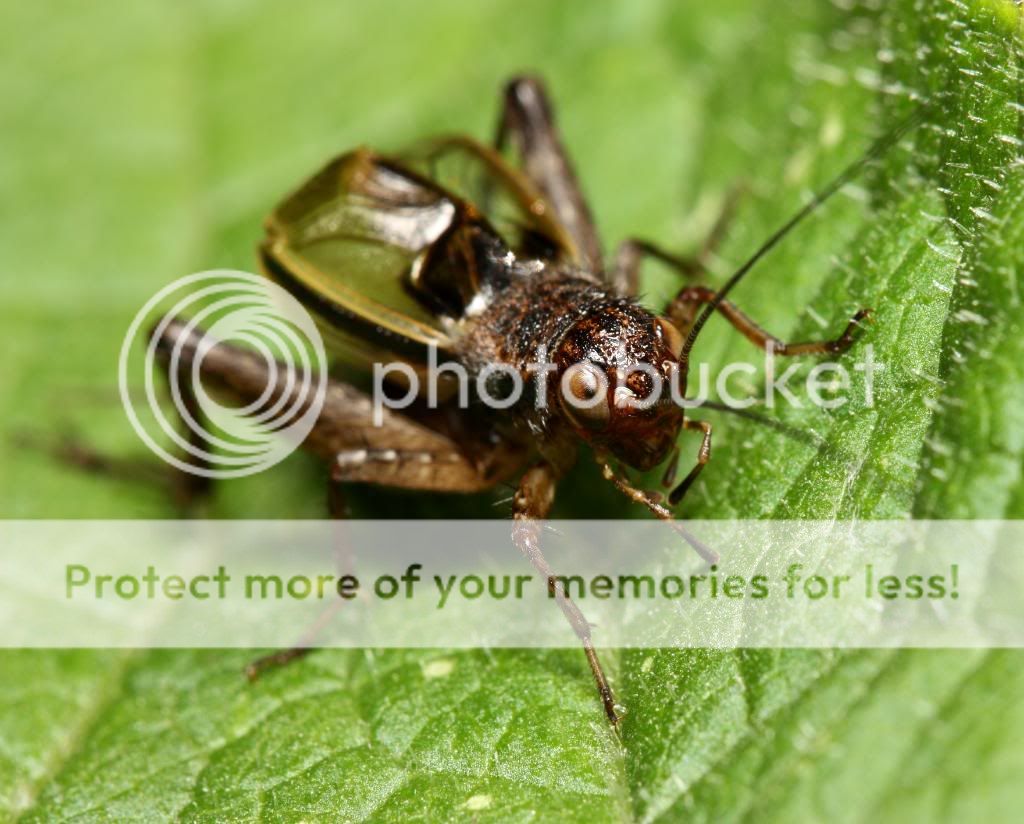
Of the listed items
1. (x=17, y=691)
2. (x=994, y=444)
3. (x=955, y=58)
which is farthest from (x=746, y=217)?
(x=17, y=691)

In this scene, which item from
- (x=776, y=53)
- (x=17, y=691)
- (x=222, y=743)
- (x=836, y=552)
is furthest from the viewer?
(x=776, y=53)

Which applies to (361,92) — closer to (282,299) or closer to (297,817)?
(282,299)

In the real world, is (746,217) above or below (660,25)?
below

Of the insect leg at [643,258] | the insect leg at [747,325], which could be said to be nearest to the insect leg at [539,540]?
the insect leg at [747,325]

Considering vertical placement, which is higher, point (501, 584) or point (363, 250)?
point (363, 250)

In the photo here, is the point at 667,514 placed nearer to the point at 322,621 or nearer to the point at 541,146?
the point at 322,621

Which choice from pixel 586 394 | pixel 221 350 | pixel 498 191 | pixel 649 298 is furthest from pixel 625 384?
pixel 221 350

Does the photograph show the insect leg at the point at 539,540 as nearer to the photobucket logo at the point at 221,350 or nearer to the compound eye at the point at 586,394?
the compound eye at the point at 586,394
